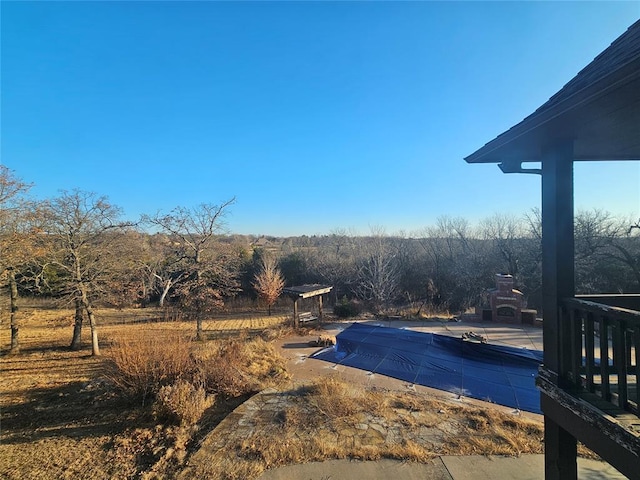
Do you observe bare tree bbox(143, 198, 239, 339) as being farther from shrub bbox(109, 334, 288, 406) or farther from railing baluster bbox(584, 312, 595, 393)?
railing baluster bbox(584, 312, 595, 393)

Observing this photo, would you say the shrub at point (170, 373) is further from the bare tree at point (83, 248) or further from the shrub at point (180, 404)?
the bare tree at point (83, 248)

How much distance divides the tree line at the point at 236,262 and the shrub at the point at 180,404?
7.44 m

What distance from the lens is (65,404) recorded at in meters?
6.80

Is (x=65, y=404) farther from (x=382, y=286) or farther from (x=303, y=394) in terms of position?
(x=382, y=286)

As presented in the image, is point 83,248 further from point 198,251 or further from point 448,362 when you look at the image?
point 448,362

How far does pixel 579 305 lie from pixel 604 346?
344 millimetres

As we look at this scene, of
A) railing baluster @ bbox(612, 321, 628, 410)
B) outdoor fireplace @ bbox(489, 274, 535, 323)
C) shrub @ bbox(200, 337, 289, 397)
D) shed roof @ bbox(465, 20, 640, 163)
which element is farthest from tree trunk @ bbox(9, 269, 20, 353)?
outdoor fireplace @ bbox(489, 274, 535, 323)

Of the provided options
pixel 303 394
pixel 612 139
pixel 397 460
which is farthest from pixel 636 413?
pixel 303 394

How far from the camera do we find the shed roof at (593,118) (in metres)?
1.88

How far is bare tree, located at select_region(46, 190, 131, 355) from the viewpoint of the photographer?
1109 centimetres

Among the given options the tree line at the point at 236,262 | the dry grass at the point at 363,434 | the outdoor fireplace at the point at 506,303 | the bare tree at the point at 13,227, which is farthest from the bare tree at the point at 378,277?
the bare tree at the point at 13,227

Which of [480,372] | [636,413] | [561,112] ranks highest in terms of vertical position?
[561,112]

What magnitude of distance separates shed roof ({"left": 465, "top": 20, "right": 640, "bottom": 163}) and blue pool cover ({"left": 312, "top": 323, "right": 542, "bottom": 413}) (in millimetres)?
4953

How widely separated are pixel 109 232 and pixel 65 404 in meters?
7.03
